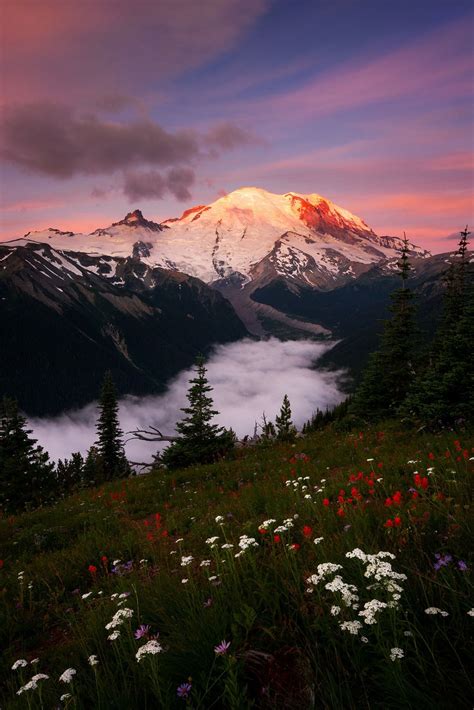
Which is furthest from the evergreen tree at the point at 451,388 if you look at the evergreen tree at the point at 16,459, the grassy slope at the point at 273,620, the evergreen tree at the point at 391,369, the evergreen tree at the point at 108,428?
the evergreen tree at the point at 108,428

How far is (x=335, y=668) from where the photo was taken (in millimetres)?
2324

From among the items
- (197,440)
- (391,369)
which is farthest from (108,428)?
(391,369)

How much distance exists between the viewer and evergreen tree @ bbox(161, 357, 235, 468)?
1817cm

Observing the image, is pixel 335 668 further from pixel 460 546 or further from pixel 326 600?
pixel 460 546

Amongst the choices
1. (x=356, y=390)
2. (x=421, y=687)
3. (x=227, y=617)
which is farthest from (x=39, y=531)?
(x=356, y=390)

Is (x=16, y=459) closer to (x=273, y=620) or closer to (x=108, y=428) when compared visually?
(x=108, y=428)

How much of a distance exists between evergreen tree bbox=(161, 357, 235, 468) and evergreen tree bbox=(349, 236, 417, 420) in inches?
277

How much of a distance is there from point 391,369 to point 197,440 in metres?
11.2

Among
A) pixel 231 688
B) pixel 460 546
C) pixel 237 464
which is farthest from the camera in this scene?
pixel 237 464

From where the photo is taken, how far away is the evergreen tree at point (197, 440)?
18.2 metres

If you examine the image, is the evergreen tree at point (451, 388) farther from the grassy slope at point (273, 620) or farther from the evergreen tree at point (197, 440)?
the evergreen tree at point (197, 440)

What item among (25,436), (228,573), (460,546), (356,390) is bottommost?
(25,436)

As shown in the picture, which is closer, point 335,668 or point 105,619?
point 335,668

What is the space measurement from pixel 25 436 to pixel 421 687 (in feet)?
127
